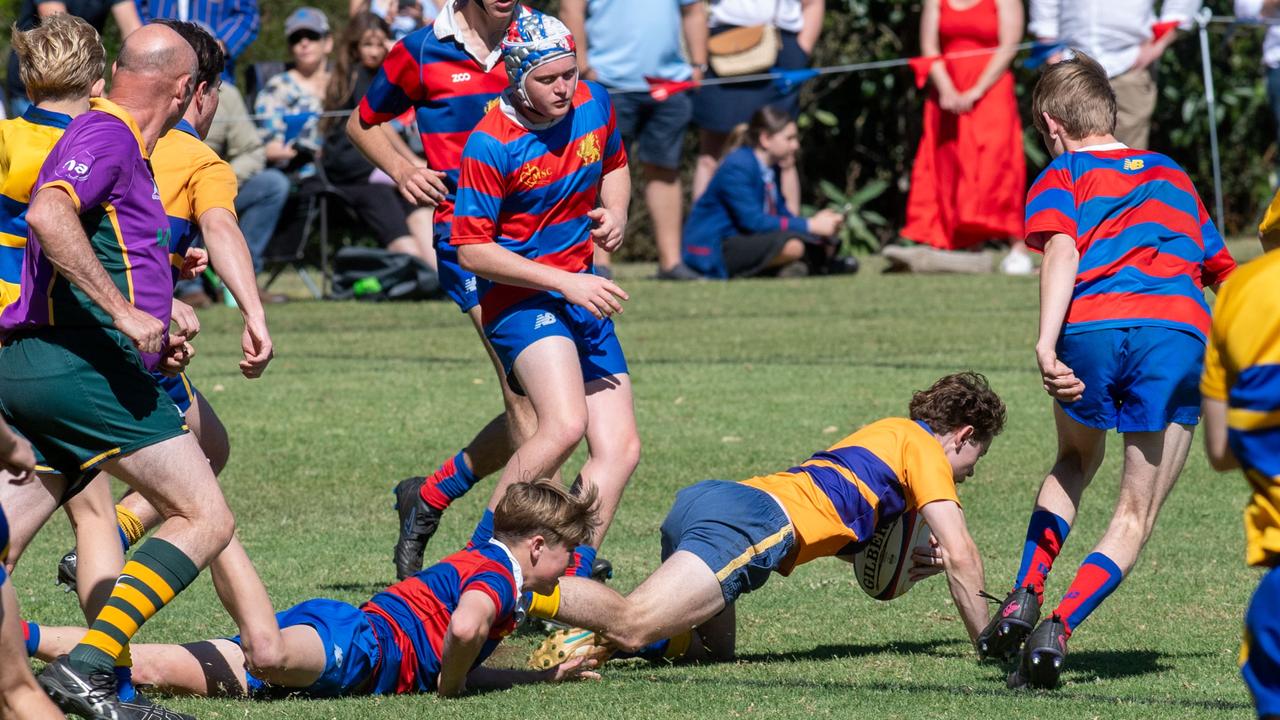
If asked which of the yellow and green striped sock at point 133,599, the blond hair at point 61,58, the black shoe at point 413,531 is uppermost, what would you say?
the blond hair at point 61,58

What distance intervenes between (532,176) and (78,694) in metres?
2.23

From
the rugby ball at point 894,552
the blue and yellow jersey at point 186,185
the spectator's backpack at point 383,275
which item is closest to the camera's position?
the blue and yellow jersey at point 186,185

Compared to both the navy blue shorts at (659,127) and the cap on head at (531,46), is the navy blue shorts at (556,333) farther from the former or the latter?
the navy blue shorts at (659,127)

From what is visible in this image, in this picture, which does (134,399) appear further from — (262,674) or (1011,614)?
(1011,614)

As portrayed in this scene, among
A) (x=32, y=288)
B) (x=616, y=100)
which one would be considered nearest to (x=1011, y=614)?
(x=32, y=288)

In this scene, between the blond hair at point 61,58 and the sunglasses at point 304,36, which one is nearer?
the blond hair at point 61,58

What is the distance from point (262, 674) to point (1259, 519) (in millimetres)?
2693

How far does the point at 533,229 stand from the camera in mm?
5895

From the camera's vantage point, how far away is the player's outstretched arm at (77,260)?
4.33m

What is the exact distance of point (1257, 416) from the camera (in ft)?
10.3

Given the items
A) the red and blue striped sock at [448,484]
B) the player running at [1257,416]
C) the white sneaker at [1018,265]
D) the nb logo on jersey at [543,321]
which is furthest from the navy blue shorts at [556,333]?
the white sneaker at [1018,265]

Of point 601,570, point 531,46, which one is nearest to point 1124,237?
point 531,46

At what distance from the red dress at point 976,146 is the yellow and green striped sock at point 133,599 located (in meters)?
10.9

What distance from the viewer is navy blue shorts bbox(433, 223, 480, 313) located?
6.29 meters
